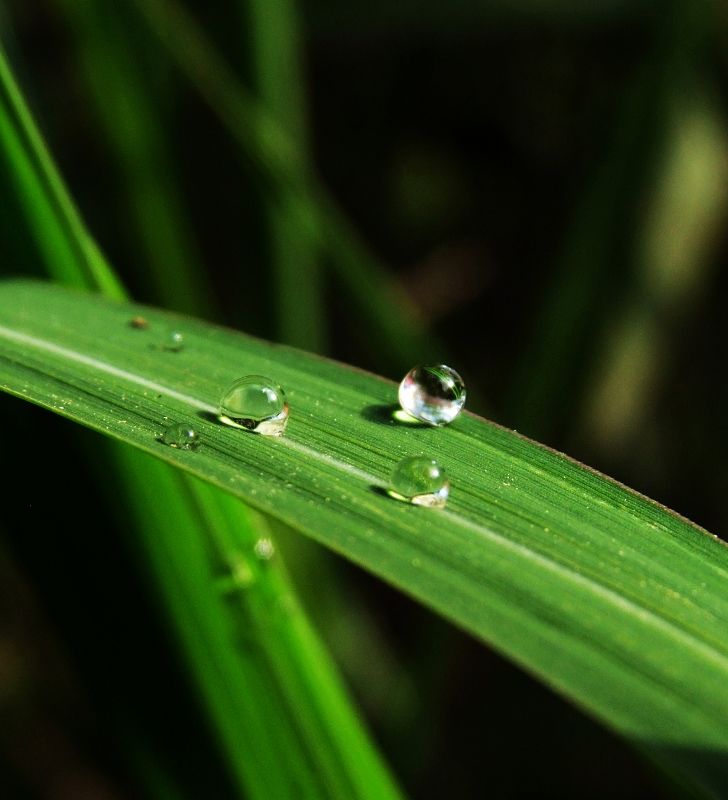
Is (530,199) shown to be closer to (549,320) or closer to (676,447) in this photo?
(676,447)

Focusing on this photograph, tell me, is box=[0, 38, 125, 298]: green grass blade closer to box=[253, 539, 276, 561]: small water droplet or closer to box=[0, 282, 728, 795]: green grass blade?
box=[0, 282, 728, 795]: green grass blade

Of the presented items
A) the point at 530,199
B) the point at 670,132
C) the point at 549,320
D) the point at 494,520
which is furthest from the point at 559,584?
the point at 530,199

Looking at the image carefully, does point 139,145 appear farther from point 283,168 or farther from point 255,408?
point 255,408

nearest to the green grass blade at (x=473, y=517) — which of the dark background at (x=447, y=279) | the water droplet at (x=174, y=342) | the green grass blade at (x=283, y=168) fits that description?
the water droplet at (x=174, y=342)

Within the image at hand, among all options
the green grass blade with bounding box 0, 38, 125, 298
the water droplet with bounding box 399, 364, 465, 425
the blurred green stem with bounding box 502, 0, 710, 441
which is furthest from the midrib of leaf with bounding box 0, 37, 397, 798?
the blurred green stem with bounding box 502, 0, 710, 441

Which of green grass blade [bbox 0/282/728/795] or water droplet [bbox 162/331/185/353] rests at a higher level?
water droplet [bbox 162/331/185/353]

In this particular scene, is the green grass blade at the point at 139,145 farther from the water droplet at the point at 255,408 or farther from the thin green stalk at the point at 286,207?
the water droplet at the point at 255,408
